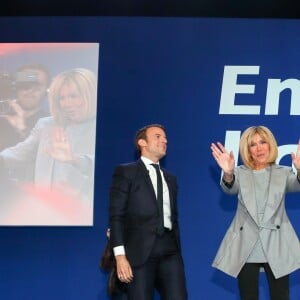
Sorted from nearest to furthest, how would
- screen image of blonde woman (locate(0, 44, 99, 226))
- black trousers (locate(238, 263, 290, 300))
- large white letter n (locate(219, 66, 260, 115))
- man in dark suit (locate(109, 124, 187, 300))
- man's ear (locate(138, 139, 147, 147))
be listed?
black trousers (locate(238, 263, 290, 300)) → man in dark suit (locate(109, 124, 187, 300)) → man's ear (locate(138, 139, 147, 147)) → screen image of blonde woman (locate(0, 44, 99, 226)) → large white letter n (locate(219, 66, 260, 115))

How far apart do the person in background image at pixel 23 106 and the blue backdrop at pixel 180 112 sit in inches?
12.3

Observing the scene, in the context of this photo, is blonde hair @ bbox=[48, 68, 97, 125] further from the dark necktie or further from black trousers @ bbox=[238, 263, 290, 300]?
black trousers @ bbox=[238, 263, 290, 300]

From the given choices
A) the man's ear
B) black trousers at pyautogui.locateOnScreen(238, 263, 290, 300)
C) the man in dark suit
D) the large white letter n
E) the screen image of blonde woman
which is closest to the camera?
black trousers at pyautogui.locateOnScreen(238, 263, 290, 300)

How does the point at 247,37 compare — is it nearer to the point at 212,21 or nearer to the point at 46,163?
the point at 212,21

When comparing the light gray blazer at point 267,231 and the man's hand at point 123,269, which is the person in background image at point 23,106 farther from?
the light gray blazer at point 267,231

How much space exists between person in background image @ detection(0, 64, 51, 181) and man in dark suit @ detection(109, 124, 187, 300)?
1.33 metres

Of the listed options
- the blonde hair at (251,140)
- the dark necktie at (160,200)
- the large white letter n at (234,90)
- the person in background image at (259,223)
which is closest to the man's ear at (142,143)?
the dark necktie at (160,200)

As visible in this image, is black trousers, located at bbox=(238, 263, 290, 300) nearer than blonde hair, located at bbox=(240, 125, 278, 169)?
Yes

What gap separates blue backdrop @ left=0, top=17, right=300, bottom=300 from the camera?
3.96 meters

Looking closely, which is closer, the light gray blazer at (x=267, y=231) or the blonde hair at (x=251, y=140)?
the light gray blazer at (x=267, y=231)

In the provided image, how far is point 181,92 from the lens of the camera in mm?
4055

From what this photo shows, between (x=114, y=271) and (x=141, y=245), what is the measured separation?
14.0 inches

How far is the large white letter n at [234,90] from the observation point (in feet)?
13.2

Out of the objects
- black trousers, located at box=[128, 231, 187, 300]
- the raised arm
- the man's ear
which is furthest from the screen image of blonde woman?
the raised arm
